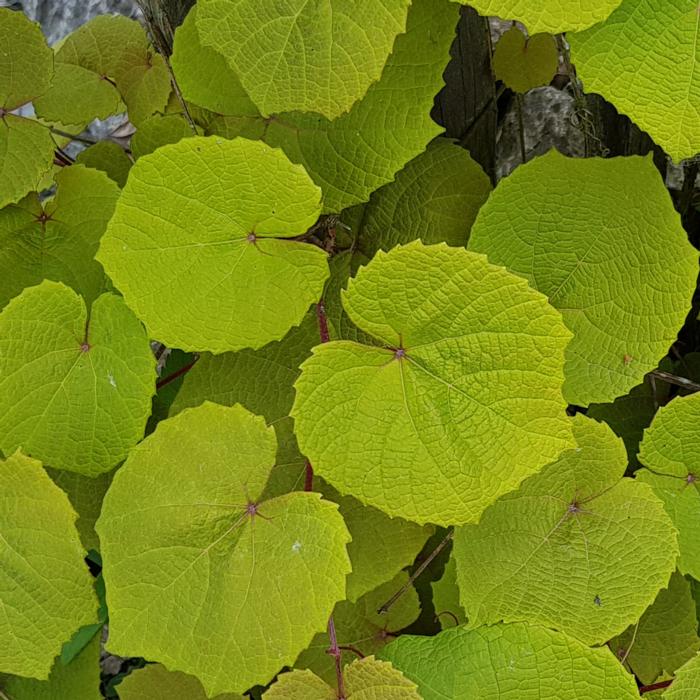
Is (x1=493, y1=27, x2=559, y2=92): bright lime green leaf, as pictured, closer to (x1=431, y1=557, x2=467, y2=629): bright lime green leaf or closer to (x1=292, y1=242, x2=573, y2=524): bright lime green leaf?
(x1=292, y1=242, x2=573, y2=524): bright lime green leaf

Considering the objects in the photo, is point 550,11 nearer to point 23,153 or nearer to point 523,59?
point 523,59

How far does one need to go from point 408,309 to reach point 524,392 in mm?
111

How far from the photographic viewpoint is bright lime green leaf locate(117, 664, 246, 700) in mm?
905

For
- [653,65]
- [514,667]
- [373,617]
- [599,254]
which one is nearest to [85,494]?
[373,617]

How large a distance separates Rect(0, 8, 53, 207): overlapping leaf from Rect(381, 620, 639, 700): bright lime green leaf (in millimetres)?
608

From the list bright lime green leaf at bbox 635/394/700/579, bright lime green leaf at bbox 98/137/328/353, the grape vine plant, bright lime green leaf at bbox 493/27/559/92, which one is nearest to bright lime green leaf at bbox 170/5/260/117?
the grape vine plant

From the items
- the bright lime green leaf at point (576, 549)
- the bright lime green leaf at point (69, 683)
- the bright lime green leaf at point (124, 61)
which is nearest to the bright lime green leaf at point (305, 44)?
the bright lime green leaf at point (576, 549)

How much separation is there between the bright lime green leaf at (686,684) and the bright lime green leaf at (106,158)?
836mm

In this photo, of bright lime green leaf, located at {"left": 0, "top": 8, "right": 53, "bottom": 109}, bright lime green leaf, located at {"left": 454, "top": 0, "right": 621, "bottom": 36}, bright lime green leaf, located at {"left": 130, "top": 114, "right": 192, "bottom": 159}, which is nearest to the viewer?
bright lime green leaf, located at {"left": 454, "top": 0, "right": 621, "bottom": 36}

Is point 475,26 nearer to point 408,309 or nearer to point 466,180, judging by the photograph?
point 466,180

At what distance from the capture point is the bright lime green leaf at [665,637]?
2.79 ft

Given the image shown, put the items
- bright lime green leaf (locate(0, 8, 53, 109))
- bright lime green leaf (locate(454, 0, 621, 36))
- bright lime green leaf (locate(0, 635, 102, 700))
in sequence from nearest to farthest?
bright lime green leaf (locate(454, 0, 621, 36)), bright lime green leaf (locate(0, 8, 53, 109)), bright lime green leaf (locate(0, 635, 102, 700))

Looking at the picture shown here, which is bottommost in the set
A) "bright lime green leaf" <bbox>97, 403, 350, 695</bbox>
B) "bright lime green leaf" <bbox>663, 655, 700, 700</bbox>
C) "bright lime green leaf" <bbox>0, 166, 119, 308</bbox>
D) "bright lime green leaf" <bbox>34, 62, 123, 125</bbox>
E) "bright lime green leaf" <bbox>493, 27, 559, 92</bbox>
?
"bright lime green leaf" <bbox>663, 655, 700, 700</bbox>

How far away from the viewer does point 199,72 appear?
0.75 metres
